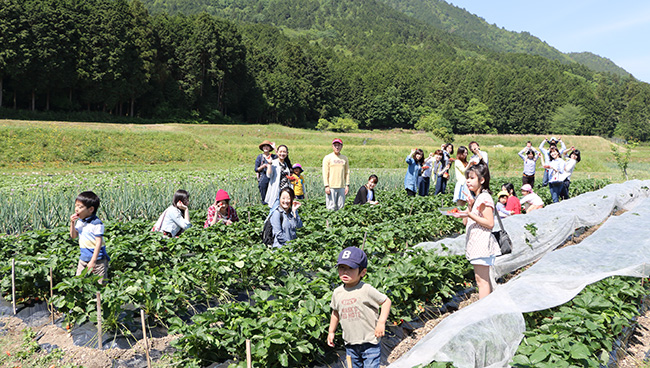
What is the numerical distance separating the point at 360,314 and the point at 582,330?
6.17 ft

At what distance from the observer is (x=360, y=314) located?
3.00 meters

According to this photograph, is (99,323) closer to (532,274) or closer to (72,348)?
(72,348)

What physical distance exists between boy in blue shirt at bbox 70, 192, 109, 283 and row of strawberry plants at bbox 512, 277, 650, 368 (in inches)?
155

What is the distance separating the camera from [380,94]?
287 ft

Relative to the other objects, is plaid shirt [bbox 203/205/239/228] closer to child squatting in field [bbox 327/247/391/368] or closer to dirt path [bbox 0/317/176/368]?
dirt path [bbox 0/317/176/368]

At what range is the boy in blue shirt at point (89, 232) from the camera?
4.41 metres

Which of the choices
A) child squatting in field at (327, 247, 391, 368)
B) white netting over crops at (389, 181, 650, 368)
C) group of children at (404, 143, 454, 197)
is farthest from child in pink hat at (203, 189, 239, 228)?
group of children at (404, 143, 454, 197)

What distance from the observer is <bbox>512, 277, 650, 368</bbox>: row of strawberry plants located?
9.88 ft

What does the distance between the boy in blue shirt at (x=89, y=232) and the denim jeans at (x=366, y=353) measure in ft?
9.02

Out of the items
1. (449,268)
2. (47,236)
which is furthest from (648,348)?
(47,236)

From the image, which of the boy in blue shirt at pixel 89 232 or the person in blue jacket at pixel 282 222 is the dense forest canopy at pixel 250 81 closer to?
the boy in blue shirt at pixel 89 232

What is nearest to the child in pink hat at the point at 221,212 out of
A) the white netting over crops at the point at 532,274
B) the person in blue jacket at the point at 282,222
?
the person in blue jacket at the point at 282,222

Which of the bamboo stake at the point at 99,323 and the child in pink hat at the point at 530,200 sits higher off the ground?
the child in pink hat at the point at 530,200

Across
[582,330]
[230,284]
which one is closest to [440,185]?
[230,284]
